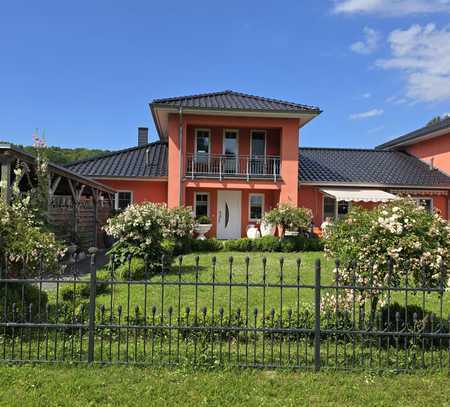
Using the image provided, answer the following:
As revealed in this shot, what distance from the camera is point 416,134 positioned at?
25.5m

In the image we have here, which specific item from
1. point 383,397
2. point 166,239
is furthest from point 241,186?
point 383,397

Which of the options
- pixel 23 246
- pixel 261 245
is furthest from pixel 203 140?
pixel 23 246

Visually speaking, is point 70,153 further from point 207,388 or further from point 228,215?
point 207,388

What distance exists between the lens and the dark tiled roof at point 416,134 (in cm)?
2264

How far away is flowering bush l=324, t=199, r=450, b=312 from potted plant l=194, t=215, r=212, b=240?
47.1 ft

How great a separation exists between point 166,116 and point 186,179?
3503mm

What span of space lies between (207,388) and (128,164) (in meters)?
20.0

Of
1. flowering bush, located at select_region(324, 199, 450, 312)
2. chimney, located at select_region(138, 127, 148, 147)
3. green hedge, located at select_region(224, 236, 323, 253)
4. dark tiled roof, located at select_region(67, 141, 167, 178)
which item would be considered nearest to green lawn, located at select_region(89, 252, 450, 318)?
flowering bush, located at select_region(324, 199, 450, 312)

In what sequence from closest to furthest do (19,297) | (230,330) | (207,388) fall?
1. (207,388)
2. (230,330)
3. (19,297)

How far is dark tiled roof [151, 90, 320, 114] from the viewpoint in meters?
19.5

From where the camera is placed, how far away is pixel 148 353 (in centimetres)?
531

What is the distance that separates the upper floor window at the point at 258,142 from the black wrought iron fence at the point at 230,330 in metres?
15.1

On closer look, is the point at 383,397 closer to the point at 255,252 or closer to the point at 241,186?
the point at 255,252

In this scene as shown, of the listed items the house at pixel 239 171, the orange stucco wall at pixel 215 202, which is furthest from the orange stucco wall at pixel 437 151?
the orange stucco wall at pixel 215 202
